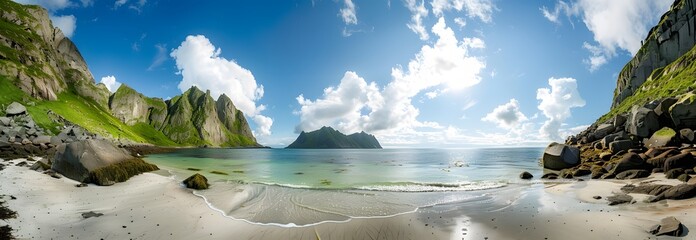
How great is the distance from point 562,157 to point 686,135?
1131 cm

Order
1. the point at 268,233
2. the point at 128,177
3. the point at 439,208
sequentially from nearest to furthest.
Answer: the point at 268,233, the point at 439,208, the point at 128,177

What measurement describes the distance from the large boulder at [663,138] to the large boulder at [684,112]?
4.41ft

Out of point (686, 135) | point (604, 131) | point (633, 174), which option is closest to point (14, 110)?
point (633, 174)

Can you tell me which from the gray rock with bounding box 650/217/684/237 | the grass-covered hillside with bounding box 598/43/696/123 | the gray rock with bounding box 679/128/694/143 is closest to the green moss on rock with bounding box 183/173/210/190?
→ the gray rock with bounding box 650/217/684/237

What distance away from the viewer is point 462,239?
11164 mm

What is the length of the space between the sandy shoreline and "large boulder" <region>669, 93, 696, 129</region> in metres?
25.5

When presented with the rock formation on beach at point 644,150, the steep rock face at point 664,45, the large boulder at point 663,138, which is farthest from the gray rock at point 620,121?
the steep rock face at point 664,45

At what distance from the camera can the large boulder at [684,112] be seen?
1270 inches

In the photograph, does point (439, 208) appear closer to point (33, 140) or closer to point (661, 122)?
point (661, 122)

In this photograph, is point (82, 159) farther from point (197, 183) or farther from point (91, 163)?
point (197, 183)

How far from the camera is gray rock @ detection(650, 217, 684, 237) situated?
394 inches

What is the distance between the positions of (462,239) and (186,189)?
67.9 feet

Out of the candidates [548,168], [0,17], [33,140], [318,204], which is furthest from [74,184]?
[0,17]

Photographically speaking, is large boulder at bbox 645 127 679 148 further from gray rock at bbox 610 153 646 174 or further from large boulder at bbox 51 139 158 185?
large boulder at bbox 51 139 158 185
